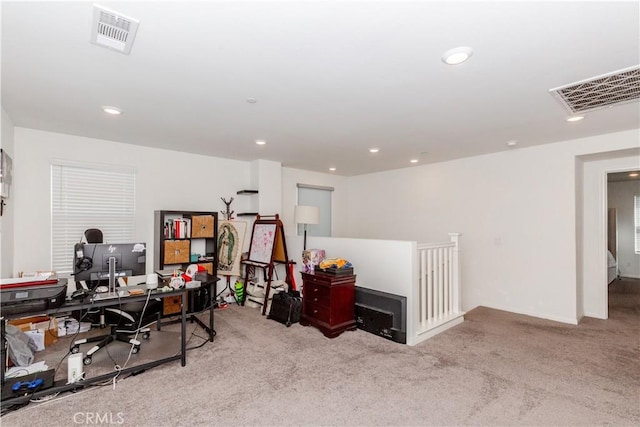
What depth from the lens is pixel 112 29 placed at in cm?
167

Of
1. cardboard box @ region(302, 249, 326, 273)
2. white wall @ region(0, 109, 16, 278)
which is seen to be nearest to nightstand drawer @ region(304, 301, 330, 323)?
cardboard box @ region(302, 249, 326, 273)

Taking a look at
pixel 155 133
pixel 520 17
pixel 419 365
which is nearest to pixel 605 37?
pixel 520 17

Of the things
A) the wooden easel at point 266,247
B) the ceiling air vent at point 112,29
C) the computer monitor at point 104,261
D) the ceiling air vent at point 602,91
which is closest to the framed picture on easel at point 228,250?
the wooden easel at point 266,247

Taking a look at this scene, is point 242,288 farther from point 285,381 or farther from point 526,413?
point 526,413

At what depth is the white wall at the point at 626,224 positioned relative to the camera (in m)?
6.88

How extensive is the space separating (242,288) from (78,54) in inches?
146

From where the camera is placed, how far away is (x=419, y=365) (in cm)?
272

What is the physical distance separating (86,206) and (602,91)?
5503mm

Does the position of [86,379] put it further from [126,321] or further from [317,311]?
[317,311]

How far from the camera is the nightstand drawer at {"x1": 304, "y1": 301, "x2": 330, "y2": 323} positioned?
353 cm

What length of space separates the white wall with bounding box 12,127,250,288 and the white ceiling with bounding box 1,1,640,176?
31 centimetres

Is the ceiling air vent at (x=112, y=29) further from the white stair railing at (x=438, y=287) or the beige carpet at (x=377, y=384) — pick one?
the white stair railing at (x=438, y=287)

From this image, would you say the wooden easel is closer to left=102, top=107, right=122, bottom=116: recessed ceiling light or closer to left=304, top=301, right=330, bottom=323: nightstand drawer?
left=304, top=301, right=330, bottom=323: nightstand drawer

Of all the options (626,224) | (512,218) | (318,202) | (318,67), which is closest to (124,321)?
Result: (318,67)
